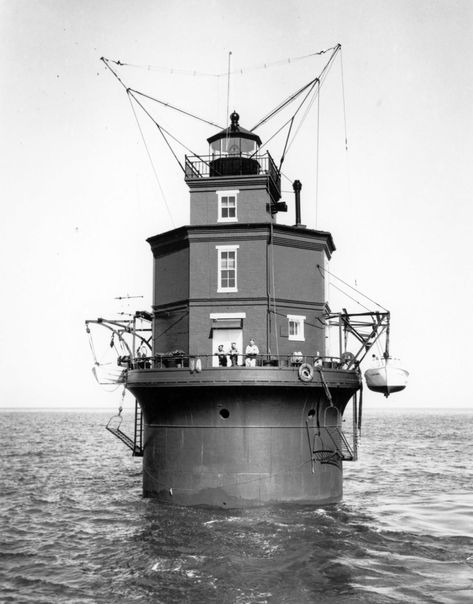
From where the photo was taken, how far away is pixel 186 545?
68.6 feet

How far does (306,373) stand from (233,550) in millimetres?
6871

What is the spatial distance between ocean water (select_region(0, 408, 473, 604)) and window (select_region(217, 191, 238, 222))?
12.5 meters

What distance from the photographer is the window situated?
2964 centimetres

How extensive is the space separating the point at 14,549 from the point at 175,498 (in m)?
5.91

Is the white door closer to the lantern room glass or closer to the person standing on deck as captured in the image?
the person standing on deck

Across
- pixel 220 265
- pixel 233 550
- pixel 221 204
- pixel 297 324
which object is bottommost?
pixel 233 550

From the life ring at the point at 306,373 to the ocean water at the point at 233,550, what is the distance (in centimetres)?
471

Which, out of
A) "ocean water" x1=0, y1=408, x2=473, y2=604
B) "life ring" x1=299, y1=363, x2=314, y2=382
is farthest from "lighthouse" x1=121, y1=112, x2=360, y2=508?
"ocean water" x1=0, y1=408, x2=473, y2=604

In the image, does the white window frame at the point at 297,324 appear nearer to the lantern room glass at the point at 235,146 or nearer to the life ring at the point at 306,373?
the life ring at the point at 306,373

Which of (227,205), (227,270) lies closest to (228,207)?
(227,205)

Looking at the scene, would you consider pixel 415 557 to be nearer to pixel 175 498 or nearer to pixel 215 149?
pixel 175 498

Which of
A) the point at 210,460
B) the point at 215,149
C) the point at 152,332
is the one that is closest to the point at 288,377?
the point at 210,460

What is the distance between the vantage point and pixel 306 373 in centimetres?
2411

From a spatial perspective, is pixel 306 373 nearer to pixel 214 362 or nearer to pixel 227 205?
pixel 214 362
